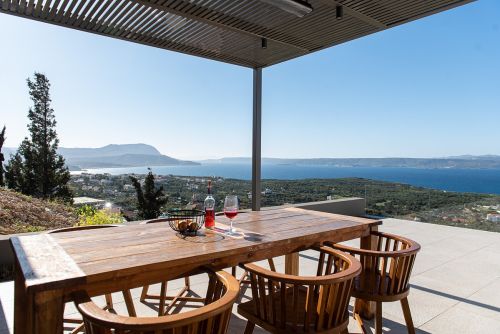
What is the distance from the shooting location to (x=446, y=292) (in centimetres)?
298

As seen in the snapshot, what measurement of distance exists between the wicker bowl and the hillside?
10.7ft

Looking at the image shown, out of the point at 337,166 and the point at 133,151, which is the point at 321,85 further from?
the point at 133,151

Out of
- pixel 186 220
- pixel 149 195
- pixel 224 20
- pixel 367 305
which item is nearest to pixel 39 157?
pixel 149 195

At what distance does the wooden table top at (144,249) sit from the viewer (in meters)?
1.24

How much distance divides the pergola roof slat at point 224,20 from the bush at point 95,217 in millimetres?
2480

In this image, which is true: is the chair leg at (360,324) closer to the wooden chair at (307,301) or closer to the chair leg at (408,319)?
the chair leg at (408,319)

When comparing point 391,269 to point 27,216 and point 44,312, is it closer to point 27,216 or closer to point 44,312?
point 44,312

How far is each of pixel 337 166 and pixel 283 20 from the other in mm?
8698

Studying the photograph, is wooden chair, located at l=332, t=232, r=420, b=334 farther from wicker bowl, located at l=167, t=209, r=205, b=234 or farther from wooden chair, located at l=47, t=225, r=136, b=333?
wooden chair, located at l=47, t=225, r=136, b=333

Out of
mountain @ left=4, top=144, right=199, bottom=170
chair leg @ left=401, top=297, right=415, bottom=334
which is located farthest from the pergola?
mountain @ left=4, top=144, right=199, bottom=170

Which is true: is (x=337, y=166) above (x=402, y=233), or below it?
above

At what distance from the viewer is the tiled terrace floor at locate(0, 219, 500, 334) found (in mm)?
2373

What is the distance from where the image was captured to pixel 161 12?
9.67 feet

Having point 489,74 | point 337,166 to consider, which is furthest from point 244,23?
point 489,74
